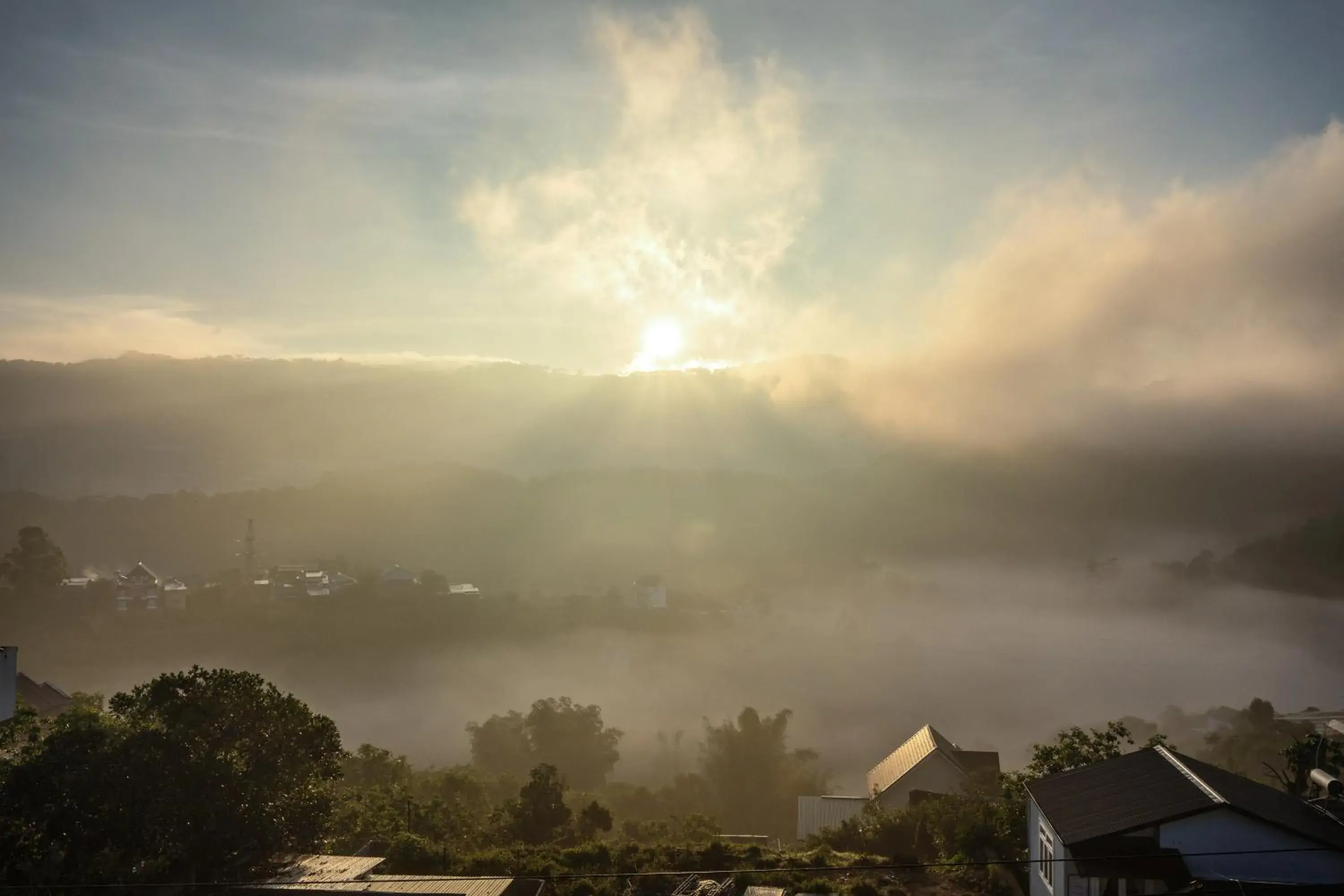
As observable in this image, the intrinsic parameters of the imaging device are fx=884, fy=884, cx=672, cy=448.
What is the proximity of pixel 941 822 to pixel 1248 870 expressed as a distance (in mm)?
16649

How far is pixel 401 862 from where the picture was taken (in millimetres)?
29125

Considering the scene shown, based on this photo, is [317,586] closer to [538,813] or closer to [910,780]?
[538,813]

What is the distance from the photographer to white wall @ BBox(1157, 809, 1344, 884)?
746 inches

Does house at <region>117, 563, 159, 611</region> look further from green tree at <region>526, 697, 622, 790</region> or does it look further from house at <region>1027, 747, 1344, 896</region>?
house at <region>1027, 747, 1344, 896</region>

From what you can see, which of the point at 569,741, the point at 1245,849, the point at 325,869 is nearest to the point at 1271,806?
the point at 1245,849

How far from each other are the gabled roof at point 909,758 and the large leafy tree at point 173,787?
32.2m

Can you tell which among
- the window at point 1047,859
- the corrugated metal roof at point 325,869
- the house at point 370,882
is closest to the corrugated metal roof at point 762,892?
the house at point 370,882

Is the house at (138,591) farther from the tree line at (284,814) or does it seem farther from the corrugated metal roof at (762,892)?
the corrugated metal roof at (762,892)

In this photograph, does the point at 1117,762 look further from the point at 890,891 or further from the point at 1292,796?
the point at 890,891

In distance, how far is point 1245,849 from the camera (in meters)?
19.2

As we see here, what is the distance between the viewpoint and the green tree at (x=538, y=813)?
39.5 m

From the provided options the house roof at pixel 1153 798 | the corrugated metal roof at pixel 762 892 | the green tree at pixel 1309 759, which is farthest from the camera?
the green tree at pixel 1309 759

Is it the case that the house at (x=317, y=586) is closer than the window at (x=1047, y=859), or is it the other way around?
the window at (x=1047, y=859)

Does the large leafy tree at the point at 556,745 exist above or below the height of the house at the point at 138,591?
below
